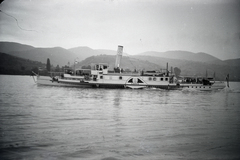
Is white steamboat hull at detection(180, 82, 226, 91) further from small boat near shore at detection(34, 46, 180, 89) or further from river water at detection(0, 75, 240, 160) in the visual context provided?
river water at detection(0, 75, 240, 160)

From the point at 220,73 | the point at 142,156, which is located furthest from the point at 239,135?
the point at 220,73

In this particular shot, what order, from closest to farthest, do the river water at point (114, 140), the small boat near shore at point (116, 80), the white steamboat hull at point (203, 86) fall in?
the river water at point (114, 140) < the small boat near shore at point (116, 80) < the white steamboat hull at point (203, 86)

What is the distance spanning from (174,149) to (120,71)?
28.4 meters

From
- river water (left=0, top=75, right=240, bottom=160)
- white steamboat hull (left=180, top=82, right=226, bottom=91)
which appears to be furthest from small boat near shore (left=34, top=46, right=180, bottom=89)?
river water (left=0, top=75, right=240, bottom=160)

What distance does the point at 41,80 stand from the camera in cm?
3522

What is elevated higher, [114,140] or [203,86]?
[203,86]

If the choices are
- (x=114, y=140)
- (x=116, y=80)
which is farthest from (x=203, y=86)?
Result: (x=114, y=140)

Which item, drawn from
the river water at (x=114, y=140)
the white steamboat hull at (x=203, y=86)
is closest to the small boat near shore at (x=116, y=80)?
the white steamboat hull at (x=203, y=86)

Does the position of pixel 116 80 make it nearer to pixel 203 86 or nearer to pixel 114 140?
pixel 203 86

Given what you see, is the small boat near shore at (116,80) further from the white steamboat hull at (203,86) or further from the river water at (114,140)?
the river water at (114,140)

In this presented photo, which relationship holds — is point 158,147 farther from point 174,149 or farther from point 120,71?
point 120,71

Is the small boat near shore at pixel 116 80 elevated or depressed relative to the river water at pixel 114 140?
elevated

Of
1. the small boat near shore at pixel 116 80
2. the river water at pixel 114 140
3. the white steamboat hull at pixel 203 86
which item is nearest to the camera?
the river water at pixel 114 140

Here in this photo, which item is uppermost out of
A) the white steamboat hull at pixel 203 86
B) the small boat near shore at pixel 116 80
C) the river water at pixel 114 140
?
the small boat near shore at pixel 116 80
